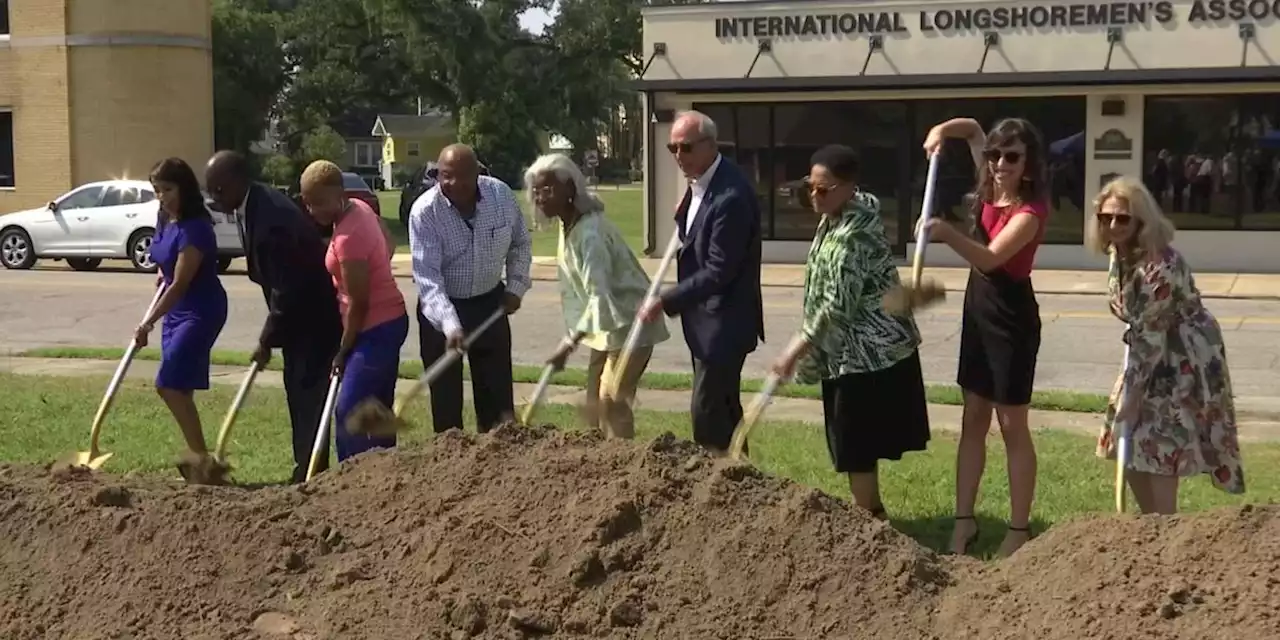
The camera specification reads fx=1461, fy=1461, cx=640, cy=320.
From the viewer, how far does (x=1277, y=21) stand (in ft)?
68.8

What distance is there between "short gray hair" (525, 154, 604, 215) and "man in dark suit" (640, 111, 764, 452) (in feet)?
2.27

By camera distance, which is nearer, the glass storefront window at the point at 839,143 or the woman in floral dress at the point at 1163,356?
the woman in floral dress at the point at 1163,356

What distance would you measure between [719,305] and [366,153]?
103 metres

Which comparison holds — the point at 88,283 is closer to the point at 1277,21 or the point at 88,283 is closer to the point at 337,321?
the point at 337,321

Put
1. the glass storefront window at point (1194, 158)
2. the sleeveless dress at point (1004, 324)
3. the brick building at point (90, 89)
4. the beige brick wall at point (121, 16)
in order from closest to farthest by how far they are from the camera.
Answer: the sleeveless dress at point (1004, 324)
the glass storefront window at point (1194, 158)
the beige brick wall at point (121, 16)
the brick building at point (90, 89)

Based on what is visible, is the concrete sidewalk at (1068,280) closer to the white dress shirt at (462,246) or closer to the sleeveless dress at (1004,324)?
the white dress shirt at (462,246)

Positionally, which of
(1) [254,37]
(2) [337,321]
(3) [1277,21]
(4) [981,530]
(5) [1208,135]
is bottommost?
(4) [981,530]

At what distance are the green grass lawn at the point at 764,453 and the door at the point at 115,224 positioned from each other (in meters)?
13.5

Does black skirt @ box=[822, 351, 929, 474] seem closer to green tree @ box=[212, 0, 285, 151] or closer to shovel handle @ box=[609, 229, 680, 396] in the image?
shovel handle @ box=[609, 229, 680, 396]

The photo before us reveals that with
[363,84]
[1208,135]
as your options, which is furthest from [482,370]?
[363,84]

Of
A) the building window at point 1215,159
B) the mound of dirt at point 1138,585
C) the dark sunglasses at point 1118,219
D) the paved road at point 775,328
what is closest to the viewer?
the mound of dirt at point 1138,585

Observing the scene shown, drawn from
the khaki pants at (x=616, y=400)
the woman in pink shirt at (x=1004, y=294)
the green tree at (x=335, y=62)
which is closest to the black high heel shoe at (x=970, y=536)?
the woman in pink shirt at (x=1004, y=294)

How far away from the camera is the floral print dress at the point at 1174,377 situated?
5.36 metres

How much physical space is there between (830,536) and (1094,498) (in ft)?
9.37
